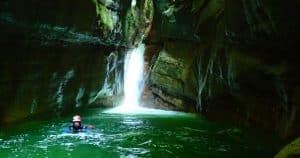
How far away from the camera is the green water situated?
38.5ft

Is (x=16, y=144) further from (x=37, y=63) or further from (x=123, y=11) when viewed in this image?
(x=123, y=11)

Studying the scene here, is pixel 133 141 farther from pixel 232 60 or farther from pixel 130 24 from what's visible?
pixel 130 24

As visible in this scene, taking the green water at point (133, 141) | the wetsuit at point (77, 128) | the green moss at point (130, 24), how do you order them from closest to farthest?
the green water at point (133, 141) < the wetsuit at point (77, 128) < the green moss at point (130, 24)

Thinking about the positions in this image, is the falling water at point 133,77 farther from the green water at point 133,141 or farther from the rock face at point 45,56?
the green water at point 133,141

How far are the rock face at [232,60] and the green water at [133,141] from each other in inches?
54.7

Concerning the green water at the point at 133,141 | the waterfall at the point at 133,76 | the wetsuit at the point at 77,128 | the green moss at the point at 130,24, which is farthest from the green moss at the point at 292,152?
the waterfall at the point at 133,76

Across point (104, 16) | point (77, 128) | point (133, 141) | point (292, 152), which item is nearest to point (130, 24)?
point (104, 16)

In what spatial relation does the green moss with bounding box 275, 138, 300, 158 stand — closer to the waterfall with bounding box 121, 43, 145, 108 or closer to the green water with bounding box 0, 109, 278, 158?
the green water with bounding box 0, 109, 278, 158

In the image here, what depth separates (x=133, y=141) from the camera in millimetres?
13531

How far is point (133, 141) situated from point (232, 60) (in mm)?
6426

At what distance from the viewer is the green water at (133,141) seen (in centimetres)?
1173

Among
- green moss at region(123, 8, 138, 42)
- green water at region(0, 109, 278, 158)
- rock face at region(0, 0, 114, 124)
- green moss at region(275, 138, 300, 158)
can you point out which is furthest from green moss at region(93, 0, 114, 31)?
green moss at region(275, 138, 300, 158)

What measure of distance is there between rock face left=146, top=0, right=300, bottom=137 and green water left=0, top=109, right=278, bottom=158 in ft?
4.55

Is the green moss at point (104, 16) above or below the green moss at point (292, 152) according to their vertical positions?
above
